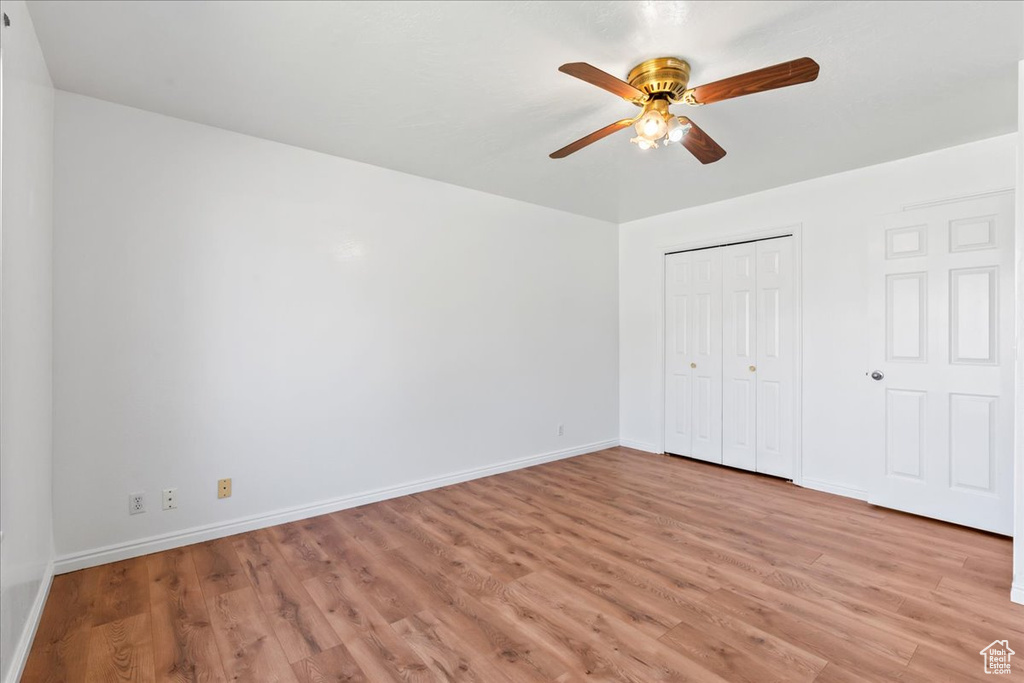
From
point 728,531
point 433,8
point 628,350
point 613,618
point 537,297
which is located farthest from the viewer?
point 628,350

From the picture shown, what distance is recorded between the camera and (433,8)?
1840 millimetres

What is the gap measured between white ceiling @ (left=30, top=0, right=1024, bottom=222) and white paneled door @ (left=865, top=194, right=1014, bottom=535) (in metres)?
0.62

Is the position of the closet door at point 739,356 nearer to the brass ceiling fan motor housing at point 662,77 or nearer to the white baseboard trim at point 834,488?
the white baseboard trim at point 834,488

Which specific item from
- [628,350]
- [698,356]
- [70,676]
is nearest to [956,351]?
[698,356]

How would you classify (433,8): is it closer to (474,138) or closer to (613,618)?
(474,138)

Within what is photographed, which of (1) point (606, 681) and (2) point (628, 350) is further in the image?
(2) point (628, 350)

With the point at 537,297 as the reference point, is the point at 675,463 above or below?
below

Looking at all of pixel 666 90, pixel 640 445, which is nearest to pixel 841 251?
pixel 666 90

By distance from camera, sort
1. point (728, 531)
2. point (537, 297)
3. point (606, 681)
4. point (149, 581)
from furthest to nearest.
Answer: point (537, 297), point (728, 531), point (149, 581), point (606, 681)

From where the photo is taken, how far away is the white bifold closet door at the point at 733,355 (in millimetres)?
4031

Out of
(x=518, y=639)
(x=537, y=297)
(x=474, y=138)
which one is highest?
(x=474, y=138)

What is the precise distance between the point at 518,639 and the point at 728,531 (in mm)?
1718

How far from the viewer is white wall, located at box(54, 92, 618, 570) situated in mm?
2506

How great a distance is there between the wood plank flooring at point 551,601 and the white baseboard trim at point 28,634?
0.13 ft
